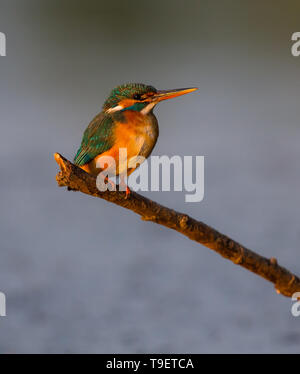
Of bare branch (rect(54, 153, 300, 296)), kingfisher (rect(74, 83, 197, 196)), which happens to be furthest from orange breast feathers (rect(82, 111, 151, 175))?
bare branch (rect(54, 153, 300, 296))

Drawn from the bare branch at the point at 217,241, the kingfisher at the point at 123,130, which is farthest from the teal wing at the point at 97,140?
the bare branch at the point at 217,241

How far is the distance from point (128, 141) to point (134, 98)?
178 mm

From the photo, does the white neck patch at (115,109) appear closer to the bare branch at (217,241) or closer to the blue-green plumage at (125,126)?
the blue-green plumage at (125,126)

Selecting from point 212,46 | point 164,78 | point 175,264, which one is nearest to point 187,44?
point 212,46

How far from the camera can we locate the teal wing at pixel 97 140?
2.30 m

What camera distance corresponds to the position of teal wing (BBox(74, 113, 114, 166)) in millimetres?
2303

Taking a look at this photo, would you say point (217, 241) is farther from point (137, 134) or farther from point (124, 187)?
point (137, 134)

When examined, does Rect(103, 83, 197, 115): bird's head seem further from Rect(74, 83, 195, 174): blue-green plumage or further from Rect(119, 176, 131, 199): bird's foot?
Rect(119, 176, 131, 199): bird's foot

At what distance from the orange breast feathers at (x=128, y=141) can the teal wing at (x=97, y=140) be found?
2 cm

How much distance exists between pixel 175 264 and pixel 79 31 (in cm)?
684

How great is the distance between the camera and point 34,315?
431 cm

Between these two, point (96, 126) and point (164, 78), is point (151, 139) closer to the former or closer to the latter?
point (96, 126)

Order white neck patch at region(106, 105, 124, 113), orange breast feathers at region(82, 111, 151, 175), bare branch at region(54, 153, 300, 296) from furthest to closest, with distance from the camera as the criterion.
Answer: white neck patch at region(106, 105, 124, 113) < orange breast feathers at region(82, 111, 151, 175) < bare branch at region(54, 153, 300, 296)

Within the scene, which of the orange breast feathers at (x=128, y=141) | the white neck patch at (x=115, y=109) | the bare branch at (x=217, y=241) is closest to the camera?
the bare branch at (x=217, y=241)
